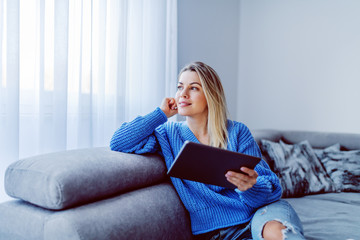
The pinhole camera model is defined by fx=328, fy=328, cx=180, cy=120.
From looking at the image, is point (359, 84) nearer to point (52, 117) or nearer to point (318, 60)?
point (318, 60)

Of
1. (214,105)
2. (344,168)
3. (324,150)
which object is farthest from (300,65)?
(214,105)

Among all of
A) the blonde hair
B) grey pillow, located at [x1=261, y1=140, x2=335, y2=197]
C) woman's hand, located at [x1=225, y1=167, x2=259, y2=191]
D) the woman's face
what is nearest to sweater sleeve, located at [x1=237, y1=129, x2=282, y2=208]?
woman's hand, located at [x1=225, y1=167, x2=259, y2=191]

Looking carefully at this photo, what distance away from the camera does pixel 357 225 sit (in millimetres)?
1499

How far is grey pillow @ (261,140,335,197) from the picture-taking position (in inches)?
78.8

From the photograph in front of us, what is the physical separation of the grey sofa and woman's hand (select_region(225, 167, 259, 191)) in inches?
11.4

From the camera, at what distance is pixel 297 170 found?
80.9 inches

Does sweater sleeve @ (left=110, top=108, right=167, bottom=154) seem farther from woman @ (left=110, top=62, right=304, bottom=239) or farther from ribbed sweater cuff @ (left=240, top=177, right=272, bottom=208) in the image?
ribbed sweater cuff @ (left=240, top=177, right=272, bottom=208)

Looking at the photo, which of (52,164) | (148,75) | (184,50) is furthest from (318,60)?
(52,164)

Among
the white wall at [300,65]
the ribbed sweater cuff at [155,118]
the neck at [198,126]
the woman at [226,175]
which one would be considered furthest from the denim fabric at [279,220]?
the white wall at [300,65]

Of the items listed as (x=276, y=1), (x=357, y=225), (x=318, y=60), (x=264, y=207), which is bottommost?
(x=357, y=225)

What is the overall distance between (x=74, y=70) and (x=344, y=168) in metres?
1.74

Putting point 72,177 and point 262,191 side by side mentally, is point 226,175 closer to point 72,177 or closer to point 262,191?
point 262,191

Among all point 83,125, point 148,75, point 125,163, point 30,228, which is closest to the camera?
point 30,228

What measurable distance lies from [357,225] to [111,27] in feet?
5.14
